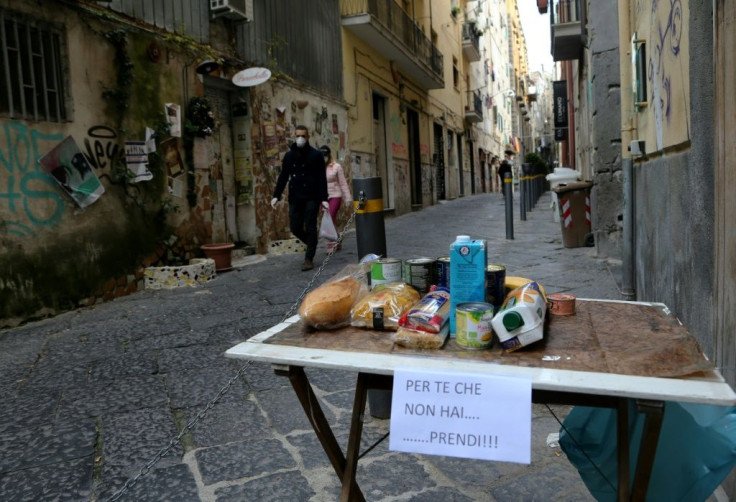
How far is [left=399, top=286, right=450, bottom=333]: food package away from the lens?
1.45 metres

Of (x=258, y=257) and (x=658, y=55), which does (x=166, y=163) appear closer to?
(x=258, y=257)

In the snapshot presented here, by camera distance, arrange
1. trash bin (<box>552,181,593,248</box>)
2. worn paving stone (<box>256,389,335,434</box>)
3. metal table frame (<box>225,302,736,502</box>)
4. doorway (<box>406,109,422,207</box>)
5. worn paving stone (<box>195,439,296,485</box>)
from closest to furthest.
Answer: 1. metal table frame (<box>225,302,736,502</box>)
2. worn paving stone (<box>195,439,296,485</box>)
3. worn paving stone (<box>256,389,335,434</box>)
4. trash bin (<box>552,181,593,248</box>)
5. doorway (<box>406,109,422,207</box>)

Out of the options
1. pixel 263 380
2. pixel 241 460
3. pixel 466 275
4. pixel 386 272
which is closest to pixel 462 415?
pixel 466 275

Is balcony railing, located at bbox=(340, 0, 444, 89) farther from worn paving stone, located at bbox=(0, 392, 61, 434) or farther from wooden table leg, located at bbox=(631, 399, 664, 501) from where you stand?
wooden table leg, located at bbox=(631, 399, 664, 501)

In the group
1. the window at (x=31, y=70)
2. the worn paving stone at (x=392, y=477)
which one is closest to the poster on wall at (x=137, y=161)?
the window at (x=31, y=70)

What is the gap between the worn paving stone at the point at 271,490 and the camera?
2113 mm

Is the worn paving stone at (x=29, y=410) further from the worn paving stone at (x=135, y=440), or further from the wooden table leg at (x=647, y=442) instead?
the wooden table leg at (x=647, y=442)

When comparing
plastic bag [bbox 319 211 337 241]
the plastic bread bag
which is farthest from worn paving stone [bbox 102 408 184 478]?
plastic bag [bbox 319 211 337 241]

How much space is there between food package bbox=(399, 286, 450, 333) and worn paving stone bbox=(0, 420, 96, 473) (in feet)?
5.84

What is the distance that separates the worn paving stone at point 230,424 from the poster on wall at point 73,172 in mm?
3409

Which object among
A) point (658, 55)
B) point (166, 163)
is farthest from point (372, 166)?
point (658, 55)

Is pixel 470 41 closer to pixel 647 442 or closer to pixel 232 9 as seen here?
pixel 232 9

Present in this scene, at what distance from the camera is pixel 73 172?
5.44 meters

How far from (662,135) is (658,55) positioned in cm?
46
